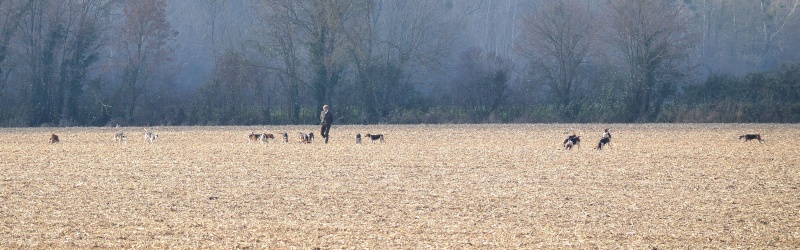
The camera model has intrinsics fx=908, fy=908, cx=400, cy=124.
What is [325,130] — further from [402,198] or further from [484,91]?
[484,91]

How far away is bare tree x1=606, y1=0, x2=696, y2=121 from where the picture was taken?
43.7 metres

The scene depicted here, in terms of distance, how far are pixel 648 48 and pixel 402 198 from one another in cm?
3397

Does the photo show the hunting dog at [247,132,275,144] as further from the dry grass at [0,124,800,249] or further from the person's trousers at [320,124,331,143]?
the dry grass at [0,124,800,249]

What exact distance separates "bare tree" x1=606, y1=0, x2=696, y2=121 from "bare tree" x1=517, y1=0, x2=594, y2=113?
2001 millimetres

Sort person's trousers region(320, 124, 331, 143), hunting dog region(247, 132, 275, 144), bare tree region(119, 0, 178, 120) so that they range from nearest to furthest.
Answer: hunting dog region(247, 132, 275, 144) < person's trousers region(320, 124, 331, 143) < bare tree region(119, 0, 178, 120)

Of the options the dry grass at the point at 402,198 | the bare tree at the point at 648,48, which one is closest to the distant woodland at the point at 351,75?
the bare tree at the point at 648,48

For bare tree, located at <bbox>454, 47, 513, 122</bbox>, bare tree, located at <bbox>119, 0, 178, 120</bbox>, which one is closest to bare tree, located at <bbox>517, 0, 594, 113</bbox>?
bare tree, located at <bbox>454, 47, 513, 122</bbox>

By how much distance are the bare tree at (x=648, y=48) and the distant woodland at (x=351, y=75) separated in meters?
0.07

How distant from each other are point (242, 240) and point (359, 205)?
9.01ft

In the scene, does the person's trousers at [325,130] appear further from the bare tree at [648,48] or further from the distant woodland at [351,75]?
the bare tree at [648,48]

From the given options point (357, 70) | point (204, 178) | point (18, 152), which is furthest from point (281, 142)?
point (357, 70)

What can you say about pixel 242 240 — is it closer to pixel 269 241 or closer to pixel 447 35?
pixel 269 241

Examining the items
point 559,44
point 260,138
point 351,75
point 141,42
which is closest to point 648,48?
point 559,44

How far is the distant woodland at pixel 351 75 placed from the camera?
43562mm
